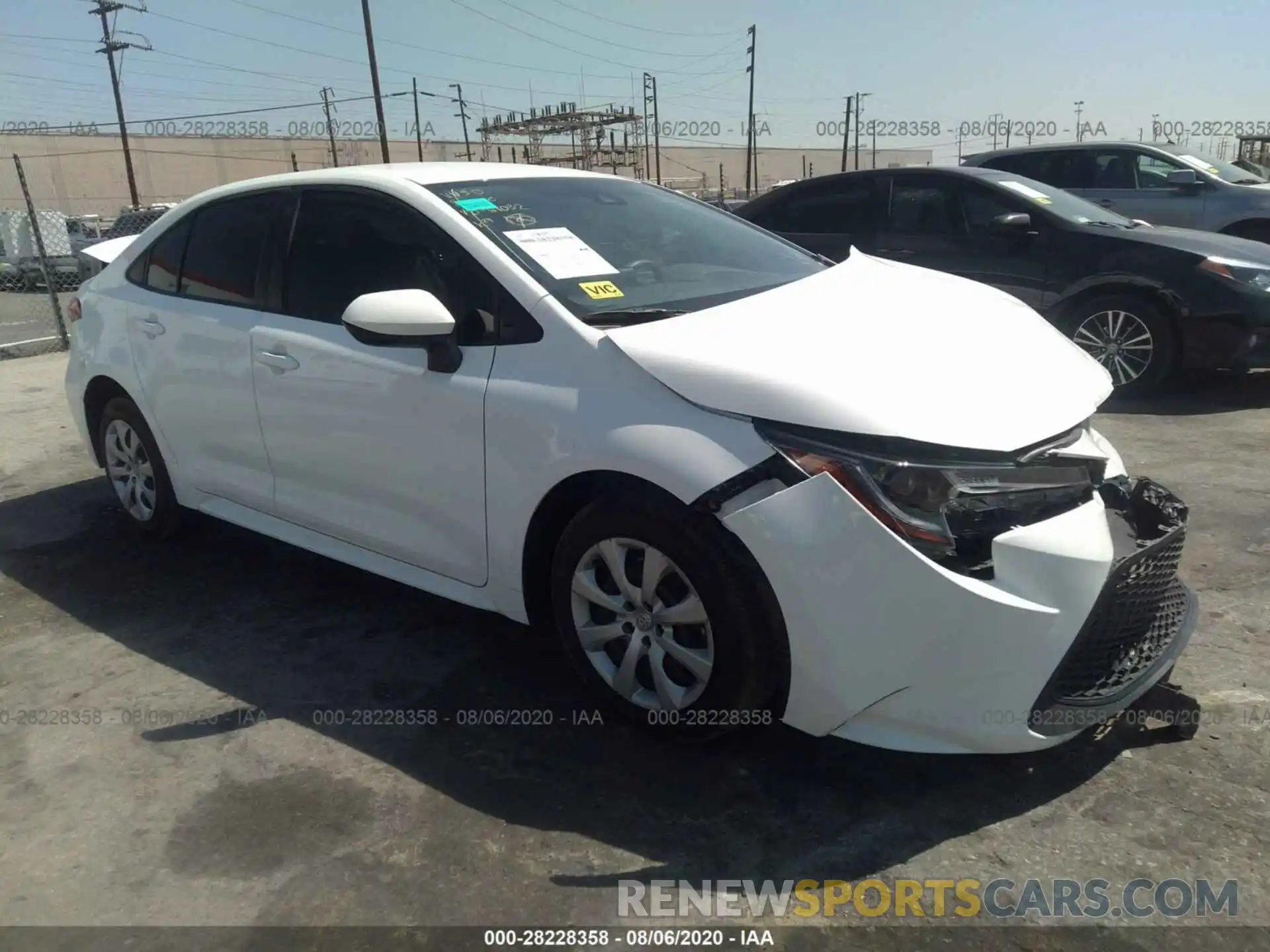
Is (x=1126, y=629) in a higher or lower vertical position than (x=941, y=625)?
lower

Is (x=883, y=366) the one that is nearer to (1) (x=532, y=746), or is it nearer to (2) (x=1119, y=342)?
(1) (x=532, y=746)

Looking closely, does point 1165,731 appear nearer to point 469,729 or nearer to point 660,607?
point 660,607

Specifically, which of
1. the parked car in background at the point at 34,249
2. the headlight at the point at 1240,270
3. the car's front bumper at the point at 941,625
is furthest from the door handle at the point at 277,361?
the parked car in background at the point at 34,249

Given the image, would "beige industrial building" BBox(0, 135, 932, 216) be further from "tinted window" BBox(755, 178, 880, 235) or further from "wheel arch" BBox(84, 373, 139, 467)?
"wheel arch" BBox(84, 373, 139, 467)

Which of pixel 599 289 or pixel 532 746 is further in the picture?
pixel 599 289

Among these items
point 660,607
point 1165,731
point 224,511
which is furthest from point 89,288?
point 1165,731

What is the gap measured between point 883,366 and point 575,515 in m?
0.93

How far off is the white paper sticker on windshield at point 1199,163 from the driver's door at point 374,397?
8.80 metres

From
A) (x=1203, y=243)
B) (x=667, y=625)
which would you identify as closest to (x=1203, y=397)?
(x=1203, y=243)

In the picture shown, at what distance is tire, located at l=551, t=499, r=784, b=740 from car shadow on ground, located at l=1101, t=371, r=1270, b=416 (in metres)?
4.58

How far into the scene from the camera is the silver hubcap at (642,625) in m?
2.57

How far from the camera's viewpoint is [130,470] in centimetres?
458

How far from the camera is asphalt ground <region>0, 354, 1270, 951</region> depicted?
2.29 m

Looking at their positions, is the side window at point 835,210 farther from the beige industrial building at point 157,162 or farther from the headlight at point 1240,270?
the beige industrial building at point 157,162
